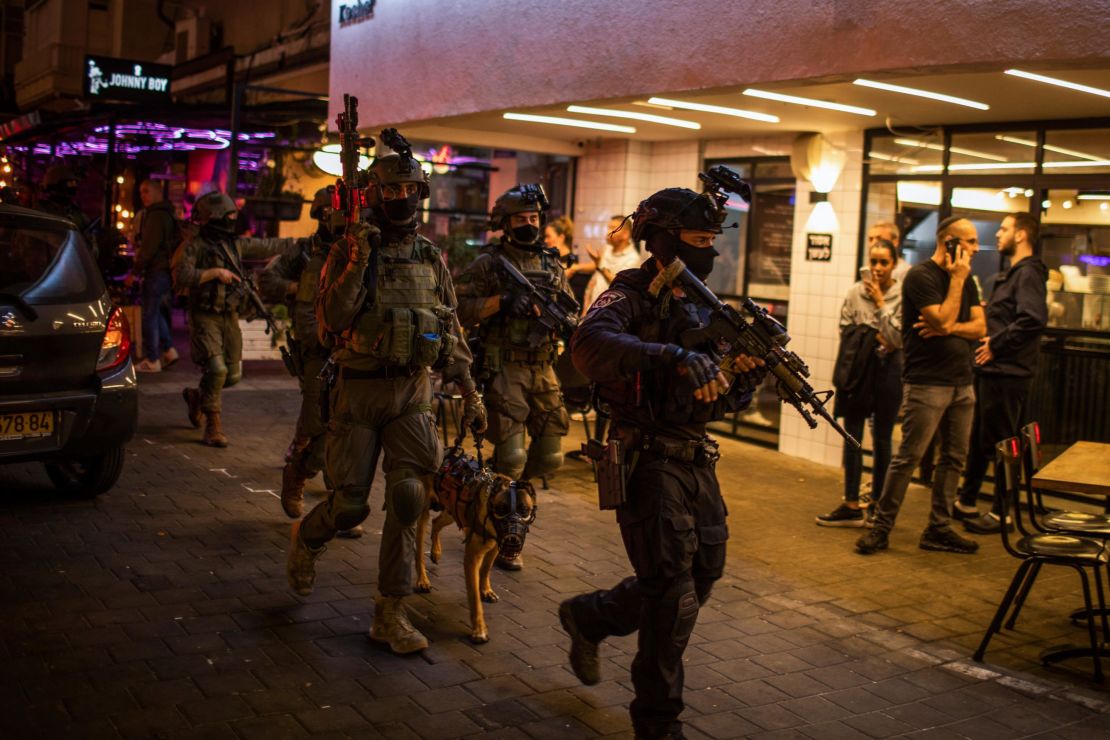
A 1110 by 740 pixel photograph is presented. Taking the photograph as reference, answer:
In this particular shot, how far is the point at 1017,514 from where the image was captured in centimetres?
582

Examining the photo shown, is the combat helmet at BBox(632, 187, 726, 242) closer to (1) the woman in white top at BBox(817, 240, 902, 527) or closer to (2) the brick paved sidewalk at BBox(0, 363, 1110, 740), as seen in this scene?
(2) the brick paved sidewalk at BBox(0, 363, 1110, 740)

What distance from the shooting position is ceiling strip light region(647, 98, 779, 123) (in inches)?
365


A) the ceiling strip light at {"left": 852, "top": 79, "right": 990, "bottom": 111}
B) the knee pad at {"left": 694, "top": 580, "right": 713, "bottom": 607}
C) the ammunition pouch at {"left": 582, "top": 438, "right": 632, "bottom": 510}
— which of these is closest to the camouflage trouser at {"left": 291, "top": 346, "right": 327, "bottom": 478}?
the ammunition pouch at {"left": 582, "top": 438, "right": 632, "bottom": 510}

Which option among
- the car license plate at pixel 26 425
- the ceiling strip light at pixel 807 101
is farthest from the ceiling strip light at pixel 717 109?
the car license plate at pixel 26 425

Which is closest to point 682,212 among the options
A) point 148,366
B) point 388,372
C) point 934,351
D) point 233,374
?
point 388,372

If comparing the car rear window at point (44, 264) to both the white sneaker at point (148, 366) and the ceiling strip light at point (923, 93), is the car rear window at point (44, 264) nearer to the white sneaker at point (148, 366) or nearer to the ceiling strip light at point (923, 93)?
the ceiling strip light at point (923, 93)

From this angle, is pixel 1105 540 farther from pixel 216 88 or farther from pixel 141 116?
pixel 216 88

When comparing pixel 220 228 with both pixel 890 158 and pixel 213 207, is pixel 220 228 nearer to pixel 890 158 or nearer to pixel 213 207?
pixel 213 207

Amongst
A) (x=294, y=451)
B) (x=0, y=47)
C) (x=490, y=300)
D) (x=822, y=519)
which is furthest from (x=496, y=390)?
(x=0, y=47)

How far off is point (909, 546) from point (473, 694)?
4.25 metres

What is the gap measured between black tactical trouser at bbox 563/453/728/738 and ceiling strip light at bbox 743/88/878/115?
455 centimetres

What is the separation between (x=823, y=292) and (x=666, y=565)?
6.90 metres

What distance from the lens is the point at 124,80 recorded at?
61.5ft

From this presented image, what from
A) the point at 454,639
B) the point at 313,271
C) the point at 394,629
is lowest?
the point at 454,639
